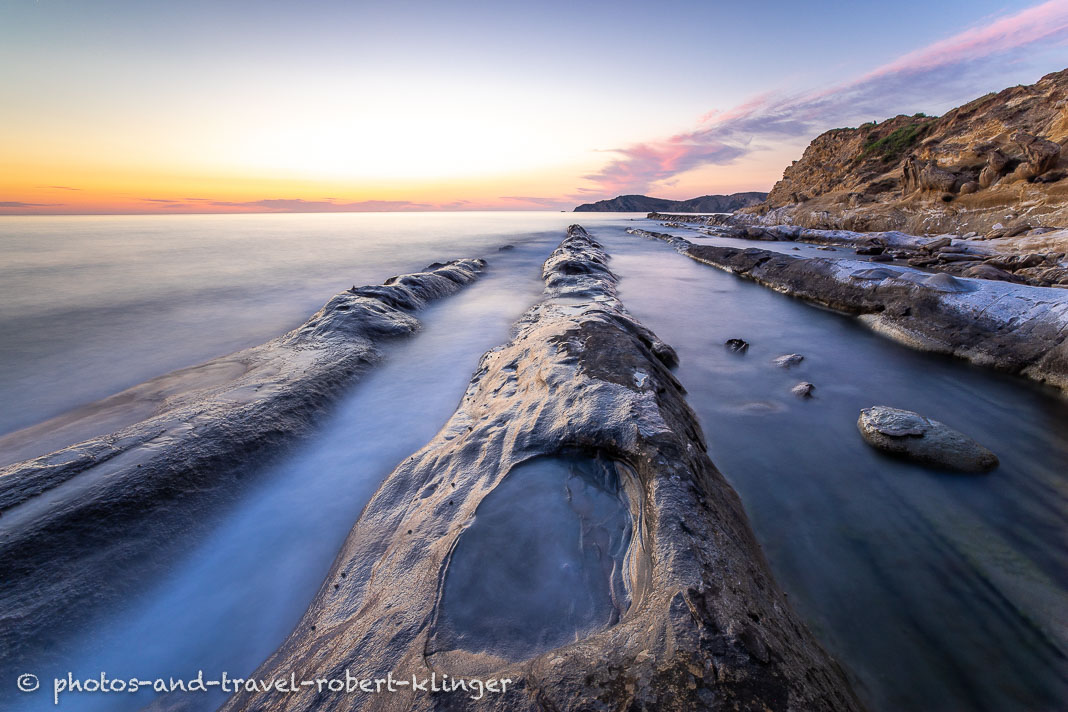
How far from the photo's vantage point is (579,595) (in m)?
2.04

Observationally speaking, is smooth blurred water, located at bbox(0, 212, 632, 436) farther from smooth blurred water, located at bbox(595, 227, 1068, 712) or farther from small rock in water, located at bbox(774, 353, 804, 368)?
small rock in water, located at bbox(774, 353, 804, 368)

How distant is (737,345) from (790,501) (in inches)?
179

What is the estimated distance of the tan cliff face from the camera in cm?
1522

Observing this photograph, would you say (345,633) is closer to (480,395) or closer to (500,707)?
(500,707)

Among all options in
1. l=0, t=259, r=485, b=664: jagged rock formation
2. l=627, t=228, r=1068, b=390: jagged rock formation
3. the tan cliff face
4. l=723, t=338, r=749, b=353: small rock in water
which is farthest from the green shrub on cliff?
l=0, t=259, r=485, b=664: jagged rock formation

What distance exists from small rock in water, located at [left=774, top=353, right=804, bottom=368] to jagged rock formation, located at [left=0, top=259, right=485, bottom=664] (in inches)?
284

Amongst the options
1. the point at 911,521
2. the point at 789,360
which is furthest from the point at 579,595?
the point at 789,360

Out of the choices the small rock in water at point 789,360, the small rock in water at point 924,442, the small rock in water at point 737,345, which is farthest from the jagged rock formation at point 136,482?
the small rock in water at point 789,360

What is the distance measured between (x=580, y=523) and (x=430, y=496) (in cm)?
132

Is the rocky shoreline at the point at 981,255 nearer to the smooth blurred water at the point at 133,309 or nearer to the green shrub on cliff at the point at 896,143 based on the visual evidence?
the green shrub on cliff at the point at 896,143

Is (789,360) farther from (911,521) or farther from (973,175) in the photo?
(973,175)

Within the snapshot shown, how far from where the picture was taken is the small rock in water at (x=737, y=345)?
739cm

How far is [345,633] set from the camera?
81.7 inches

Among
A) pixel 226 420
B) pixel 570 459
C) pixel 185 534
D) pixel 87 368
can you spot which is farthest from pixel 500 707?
pixel 87 368
